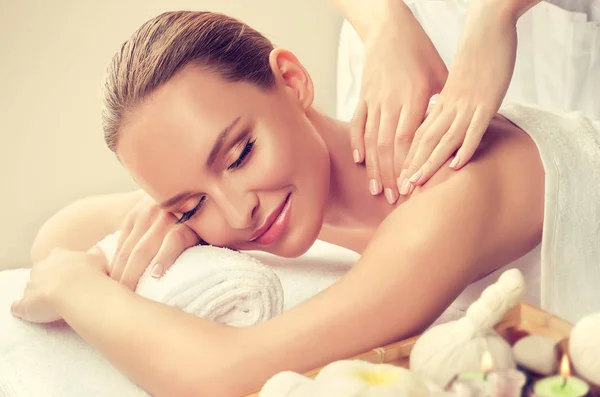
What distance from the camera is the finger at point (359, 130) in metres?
0.97

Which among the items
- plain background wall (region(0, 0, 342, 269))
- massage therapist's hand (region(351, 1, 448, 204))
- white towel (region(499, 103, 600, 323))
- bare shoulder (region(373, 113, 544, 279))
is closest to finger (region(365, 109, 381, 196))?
massage therapist's hand (region(351, 1, 448, 204))

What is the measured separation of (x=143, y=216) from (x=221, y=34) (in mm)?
297

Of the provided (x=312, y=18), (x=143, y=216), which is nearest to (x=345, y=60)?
(x=312, y=18)

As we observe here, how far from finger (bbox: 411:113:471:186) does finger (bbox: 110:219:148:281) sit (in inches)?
16.3

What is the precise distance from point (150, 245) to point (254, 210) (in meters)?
0.17

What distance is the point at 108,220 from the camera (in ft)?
4.18

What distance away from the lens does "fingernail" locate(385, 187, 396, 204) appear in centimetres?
95

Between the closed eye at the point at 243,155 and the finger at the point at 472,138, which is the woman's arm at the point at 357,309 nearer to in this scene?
the finger at the point at 472,138

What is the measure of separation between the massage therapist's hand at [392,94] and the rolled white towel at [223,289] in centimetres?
23

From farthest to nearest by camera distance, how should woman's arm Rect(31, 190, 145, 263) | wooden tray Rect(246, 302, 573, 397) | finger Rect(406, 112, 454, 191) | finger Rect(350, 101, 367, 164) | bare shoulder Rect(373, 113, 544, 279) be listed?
woman's arm Rect(31, 190, 145, 263)
finger Rect(350, 101, 367, 164)
finger Rect(406, 112, 454, 191)
bare shoulder Rect(373, 113, 544, 279)
wooden tray Rect(246, 302, 573, 397)

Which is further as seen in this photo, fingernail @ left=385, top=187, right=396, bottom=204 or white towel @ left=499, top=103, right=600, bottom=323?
fingernail @ left=385, top=187, right=396, bottom=204

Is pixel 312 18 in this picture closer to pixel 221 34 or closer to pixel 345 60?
pixel 345 60

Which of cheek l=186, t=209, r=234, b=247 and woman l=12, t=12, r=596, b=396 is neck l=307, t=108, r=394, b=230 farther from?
cheek l=186, t=209, r=234, b=247

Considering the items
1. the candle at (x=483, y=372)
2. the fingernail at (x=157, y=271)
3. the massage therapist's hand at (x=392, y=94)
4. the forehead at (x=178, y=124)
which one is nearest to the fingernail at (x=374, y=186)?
the massage therapist's hand at (x=392, y=94)
